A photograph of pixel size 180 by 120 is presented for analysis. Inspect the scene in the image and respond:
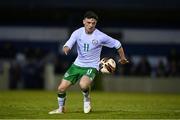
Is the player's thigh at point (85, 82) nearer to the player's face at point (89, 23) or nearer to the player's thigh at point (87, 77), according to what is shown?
the player's thigh at point (87, 77)

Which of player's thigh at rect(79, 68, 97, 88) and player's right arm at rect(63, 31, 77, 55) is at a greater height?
player's right arm at rect(63, 31, 77, 55)

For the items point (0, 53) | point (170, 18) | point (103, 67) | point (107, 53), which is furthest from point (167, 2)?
point (103, 67)

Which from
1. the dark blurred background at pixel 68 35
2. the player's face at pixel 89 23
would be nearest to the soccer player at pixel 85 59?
the player's face at pixel 89 23

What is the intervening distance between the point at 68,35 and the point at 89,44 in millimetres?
23309

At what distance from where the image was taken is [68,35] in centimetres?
3897

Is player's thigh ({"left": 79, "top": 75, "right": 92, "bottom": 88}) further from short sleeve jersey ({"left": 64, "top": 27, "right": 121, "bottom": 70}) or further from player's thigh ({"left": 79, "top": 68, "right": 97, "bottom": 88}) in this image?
short sleeve jersey ({"left": 64, "top": 27, "right": 121, "bottom": 70})

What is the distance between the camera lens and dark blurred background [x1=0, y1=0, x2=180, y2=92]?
35625mm

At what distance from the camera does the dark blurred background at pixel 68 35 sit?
117ft

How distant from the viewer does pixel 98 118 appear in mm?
14016

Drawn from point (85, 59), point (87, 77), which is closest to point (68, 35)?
point (85, 59)

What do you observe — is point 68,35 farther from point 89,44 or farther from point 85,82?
point 85,82

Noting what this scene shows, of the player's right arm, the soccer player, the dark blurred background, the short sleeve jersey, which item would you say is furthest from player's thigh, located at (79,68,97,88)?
the dark blurred background

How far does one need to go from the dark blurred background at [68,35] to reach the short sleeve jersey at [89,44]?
63.5ft

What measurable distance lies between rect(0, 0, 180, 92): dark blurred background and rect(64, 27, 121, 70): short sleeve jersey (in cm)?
1935
